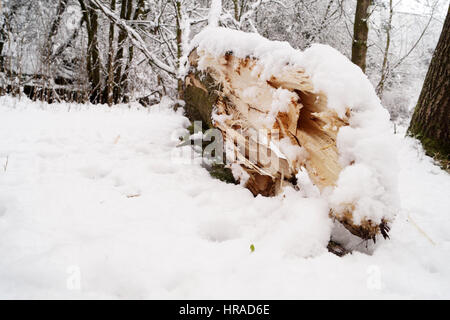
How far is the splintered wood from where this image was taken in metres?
1.27

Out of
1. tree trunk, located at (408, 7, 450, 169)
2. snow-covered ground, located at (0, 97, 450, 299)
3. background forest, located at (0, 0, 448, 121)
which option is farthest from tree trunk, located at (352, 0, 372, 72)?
background forest, located at (0, 0, 448, 121)

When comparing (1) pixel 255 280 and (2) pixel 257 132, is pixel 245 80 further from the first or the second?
(1) pixel 255 280

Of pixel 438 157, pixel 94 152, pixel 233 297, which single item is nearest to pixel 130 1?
pixel 94 152

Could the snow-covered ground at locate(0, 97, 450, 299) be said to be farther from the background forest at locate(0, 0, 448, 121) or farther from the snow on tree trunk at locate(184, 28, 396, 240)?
the background forest at locate(0, 0, 448, 121)

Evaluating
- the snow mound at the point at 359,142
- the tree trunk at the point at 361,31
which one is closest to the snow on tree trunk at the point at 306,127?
the snow mound at the point at 359,142

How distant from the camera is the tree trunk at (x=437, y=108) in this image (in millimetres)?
2664

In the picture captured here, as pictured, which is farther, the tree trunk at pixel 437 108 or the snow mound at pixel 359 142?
the tree trunk at pixel 437 108

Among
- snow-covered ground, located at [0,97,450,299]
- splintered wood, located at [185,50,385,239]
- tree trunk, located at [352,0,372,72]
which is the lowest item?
snow-covered ground, located at [0,97,450,299]

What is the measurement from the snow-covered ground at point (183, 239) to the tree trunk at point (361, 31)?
9.35ft

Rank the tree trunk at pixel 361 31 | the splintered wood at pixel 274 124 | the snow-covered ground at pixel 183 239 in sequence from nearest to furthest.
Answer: the snow-covered ground at pixel 183 239
the splintered wood at pixel 274 124
the tree trunk at pixel 361 31

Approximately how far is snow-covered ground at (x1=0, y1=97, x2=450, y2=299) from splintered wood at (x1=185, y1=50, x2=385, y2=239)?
0.45ft

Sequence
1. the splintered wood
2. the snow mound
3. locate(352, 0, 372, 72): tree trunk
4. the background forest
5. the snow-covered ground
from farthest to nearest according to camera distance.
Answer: the background forest, locate(352, 0, 372, 72): tree trunk, the splintered wood, the snow mound, the snow-covered ground

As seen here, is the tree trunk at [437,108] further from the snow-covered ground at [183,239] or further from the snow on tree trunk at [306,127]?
the snow on tree trunk at [306,127]

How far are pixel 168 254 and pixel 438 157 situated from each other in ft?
9.47
